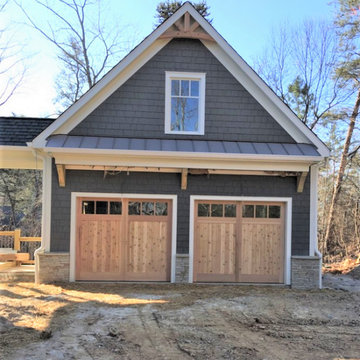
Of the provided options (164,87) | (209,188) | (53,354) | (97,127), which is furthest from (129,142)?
(53,354)

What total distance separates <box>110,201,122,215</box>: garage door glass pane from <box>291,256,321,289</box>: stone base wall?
15.3 ft

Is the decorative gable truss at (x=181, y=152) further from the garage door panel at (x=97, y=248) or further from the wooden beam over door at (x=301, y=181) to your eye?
the garage door panel at (x=97, y=248)

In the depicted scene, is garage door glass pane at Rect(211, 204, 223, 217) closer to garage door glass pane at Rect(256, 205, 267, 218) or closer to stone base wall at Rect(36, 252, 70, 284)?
garage door glass pane at Rect(256, 205, 267, 218)

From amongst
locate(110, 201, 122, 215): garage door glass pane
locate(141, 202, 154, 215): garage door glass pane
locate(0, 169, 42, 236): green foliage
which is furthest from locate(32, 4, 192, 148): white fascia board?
locate(0, 169, 42, 236): green foliage

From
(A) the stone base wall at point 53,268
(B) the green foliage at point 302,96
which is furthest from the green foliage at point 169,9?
(A) the stone base wall at point 53,268

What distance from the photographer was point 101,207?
29.5ft

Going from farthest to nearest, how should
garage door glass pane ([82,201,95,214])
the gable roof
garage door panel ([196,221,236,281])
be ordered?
garage door panel ([196,221,236,281]) < garage door glass pane ([82,201,95,214]) < the gable roof

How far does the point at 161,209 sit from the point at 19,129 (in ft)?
14.7

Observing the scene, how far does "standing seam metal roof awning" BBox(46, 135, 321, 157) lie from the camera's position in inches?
328

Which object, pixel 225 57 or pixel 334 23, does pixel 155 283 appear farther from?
pixel 334 23

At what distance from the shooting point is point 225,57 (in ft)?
30.0

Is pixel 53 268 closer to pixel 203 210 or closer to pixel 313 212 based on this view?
pixel 203 210

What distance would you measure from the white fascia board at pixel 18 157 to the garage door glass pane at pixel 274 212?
6.42 meters

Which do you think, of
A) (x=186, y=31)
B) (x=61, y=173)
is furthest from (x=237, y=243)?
(x=186, y=31)
